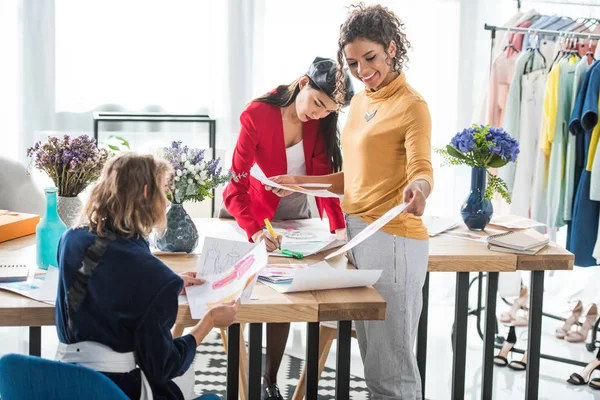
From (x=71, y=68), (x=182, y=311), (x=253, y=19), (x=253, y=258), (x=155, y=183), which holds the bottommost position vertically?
(x=182, y=311)

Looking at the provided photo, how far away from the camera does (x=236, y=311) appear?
5.97ft

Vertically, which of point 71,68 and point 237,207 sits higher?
point 71,68

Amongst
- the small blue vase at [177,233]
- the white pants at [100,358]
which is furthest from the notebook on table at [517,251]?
the white pants at [100,358]

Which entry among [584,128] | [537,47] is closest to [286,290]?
[584,128]

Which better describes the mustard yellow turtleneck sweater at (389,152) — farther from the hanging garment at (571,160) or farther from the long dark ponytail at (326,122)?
the hanging garment at (571,160)

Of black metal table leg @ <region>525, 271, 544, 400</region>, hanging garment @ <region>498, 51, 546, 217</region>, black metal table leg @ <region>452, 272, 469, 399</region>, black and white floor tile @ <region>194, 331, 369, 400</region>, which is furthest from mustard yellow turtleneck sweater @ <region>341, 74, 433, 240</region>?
hanging garment @ <region>498, 51, 546, 217</region>

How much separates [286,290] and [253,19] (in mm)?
2771

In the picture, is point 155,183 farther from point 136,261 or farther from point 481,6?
point 481,6

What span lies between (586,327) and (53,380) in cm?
313

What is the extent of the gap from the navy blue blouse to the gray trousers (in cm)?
69

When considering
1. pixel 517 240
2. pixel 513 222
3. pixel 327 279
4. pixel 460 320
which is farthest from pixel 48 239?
pixel 513 222

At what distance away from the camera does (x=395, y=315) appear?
2076 millimetres

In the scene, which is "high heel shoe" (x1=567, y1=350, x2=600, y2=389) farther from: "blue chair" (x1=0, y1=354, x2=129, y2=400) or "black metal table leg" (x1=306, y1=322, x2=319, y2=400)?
"blue chair" (x1=0, y1=354, x2=129, y2=400)

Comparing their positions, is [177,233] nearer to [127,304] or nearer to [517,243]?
[127,304]
